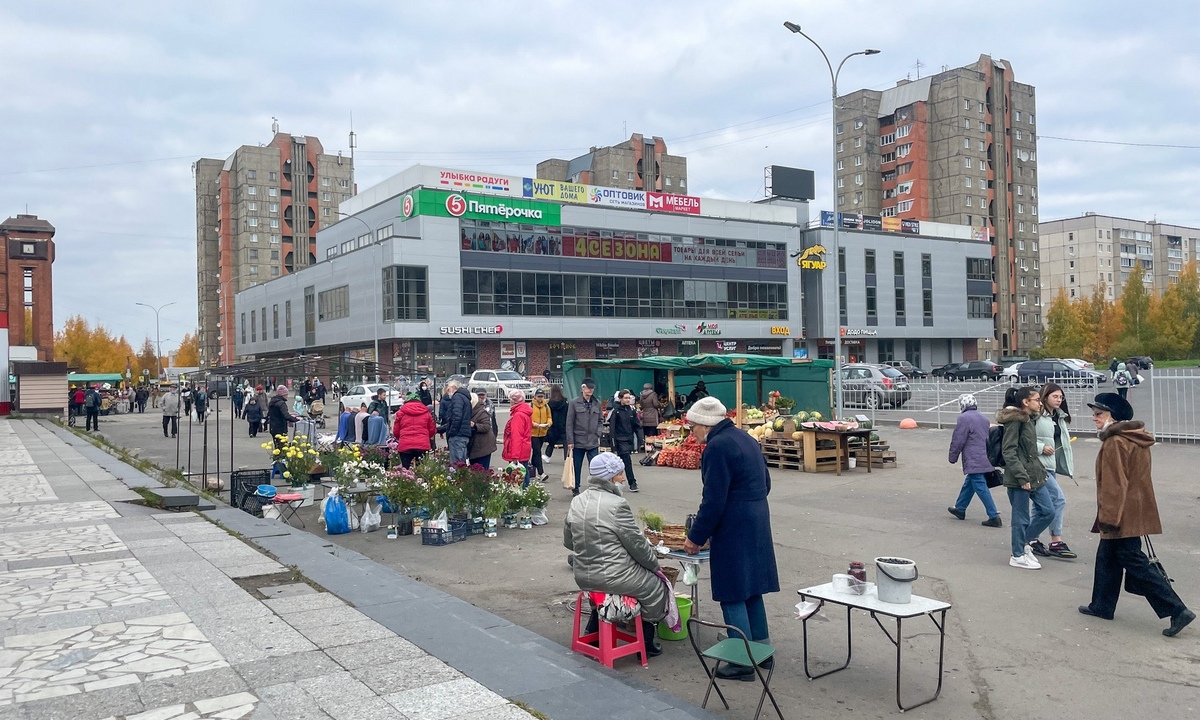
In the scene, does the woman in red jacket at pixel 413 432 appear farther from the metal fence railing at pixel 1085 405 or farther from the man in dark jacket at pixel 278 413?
the metal fence railing at pixel 1085 405

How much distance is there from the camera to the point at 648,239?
62.3 metres

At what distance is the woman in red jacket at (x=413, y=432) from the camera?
41.8ft

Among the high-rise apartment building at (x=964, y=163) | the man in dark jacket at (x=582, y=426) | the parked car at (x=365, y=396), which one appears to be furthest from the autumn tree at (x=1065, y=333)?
the man in dark jacket at (x=582, y=426)

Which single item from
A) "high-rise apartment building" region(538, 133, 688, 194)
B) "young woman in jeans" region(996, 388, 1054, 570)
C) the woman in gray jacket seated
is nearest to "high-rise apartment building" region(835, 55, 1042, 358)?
"high-rise apartment building" region(538, 133, 688, 194)

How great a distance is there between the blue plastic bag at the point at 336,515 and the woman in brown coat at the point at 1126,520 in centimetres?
813

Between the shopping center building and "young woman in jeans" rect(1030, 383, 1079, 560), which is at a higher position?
the shopping center building

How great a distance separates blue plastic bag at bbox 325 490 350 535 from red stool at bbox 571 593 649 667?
5.69 metres

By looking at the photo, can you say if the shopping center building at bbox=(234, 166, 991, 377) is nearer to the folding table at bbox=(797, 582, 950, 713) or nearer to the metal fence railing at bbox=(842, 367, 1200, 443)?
the metal fence railing at bbox=(842, 367, 1200, 443)

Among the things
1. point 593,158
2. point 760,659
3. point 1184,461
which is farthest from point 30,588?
point 593,158

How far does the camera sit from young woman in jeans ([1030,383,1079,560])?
27.6 ft

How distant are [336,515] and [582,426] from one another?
4.30m

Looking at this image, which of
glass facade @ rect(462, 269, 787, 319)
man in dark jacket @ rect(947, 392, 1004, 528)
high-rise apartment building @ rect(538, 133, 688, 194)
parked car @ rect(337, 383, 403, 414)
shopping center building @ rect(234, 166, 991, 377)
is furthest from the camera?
high-rise apartment building @ rect(538, 133, 688, 194)

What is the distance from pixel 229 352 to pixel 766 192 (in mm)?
66850

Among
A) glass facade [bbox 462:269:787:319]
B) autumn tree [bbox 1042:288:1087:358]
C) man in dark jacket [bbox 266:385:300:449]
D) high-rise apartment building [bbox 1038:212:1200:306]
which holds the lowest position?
man in dark jacket [bbox 266:385:300:449]
